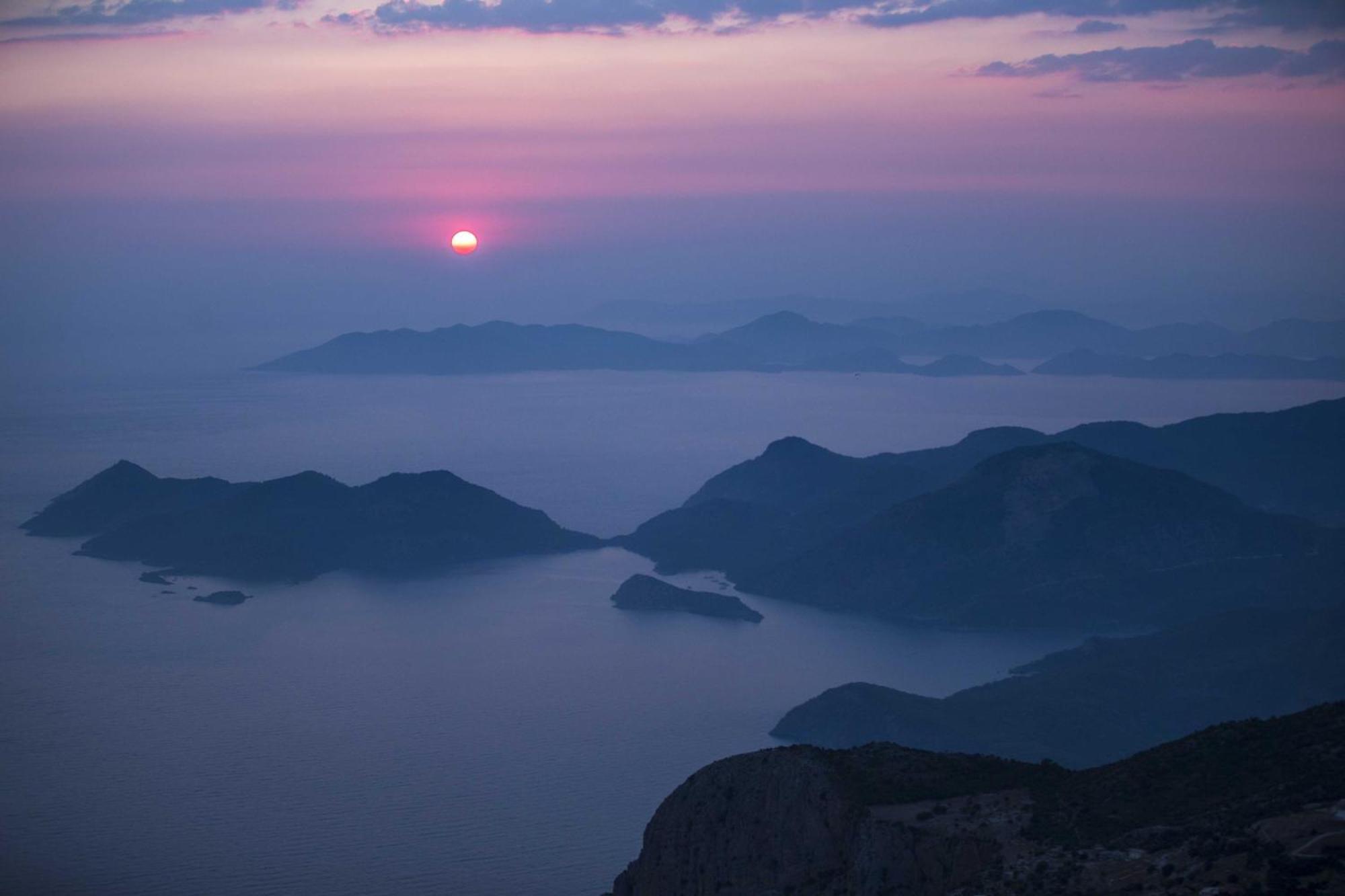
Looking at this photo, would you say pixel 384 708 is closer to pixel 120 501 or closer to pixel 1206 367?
pixel 120 501

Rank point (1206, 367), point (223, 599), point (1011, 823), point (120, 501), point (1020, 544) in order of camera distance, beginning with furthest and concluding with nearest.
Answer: point (1206, 367)
point (120, 501)
point (1020, 544)
point (223, 599)
point (1011, 823)

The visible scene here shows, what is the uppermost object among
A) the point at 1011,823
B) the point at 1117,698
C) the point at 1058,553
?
the point at 1011,823

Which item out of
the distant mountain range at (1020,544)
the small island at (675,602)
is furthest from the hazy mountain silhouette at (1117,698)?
the small island at (675,602)

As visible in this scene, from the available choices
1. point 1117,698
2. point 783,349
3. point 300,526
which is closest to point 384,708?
point 1117,698

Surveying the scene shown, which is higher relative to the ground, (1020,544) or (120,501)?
(120,501)

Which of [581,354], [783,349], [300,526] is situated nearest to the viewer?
[300,526]

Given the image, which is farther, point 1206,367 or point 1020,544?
point 1206,367

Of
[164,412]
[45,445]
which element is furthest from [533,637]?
[164,412]
